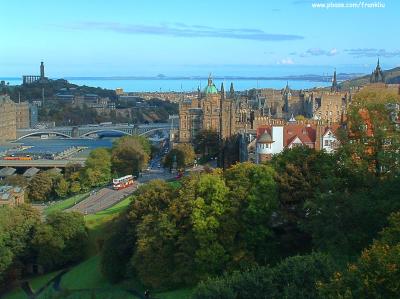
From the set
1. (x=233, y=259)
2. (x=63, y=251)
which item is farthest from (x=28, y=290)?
(x=233, y=259)

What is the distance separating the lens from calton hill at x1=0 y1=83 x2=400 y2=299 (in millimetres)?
13383

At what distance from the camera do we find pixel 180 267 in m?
19.0

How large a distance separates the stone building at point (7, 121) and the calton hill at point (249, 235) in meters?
66.1

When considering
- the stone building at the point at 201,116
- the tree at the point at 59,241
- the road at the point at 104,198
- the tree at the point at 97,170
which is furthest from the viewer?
the stone building at the point at 201,116

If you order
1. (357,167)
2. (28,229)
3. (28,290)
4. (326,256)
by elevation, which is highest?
(357,167)

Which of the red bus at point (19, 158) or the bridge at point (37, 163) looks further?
the red bus at point (19, 158)

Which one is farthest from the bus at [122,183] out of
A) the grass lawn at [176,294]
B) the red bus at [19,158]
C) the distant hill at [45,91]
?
the distant hill at [45,91]

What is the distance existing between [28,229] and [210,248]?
387 inches

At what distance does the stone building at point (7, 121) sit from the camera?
89375 millimetres

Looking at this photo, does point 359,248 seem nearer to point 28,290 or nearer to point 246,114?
point 28,290

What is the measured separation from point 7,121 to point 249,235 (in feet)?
259

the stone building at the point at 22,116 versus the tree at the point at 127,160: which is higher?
the stone building at the point at 22,116

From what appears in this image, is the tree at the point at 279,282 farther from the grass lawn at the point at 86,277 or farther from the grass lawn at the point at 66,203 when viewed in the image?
the grass lawn at the point at 66,203

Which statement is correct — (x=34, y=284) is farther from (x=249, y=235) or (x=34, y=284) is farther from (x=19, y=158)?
(x=19, y=158)
